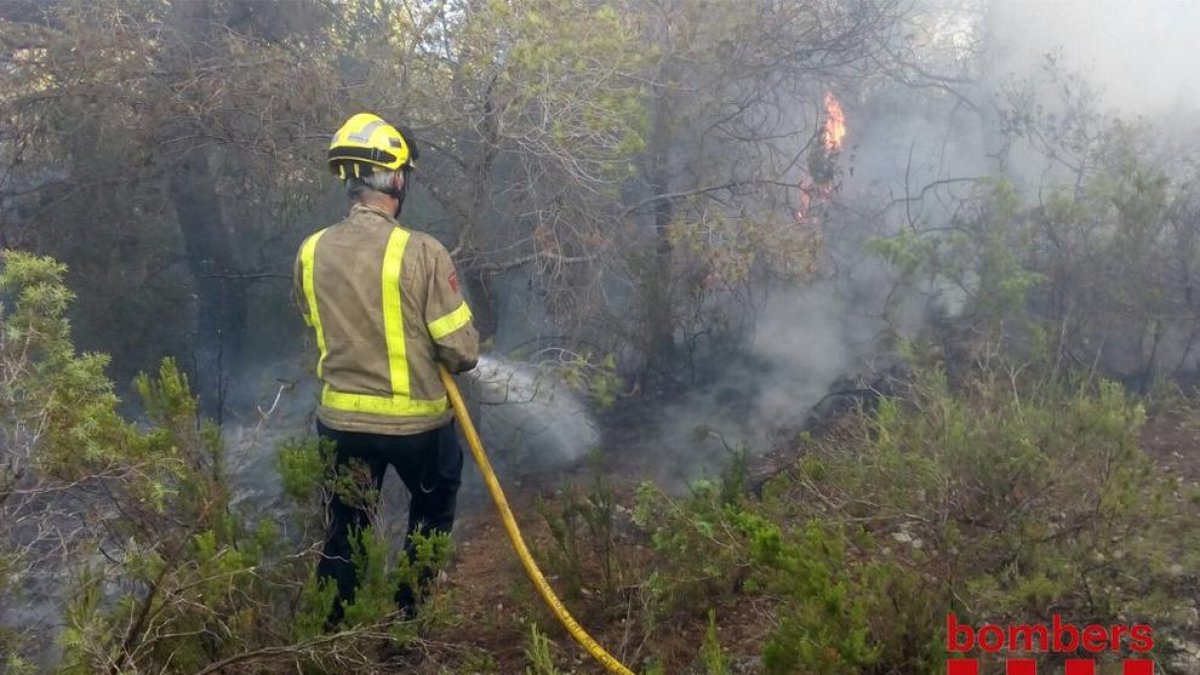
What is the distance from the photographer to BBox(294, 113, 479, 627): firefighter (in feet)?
10.1

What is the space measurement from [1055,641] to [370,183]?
2679 mm

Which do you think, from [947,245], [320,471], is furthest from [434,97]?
[947,245]

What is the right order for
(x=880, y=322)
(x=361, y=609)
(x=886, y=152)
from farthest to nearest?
(x=886, y=152)
(x=880, y=322)
(x=361, y=609)

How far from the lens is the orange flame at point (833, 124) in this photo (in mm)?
6676

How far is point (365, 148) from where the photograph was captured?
3.10m

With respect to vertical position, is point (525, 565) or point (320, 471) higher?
point (320, 471)

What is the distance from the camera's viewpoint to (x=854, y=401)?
573 cm

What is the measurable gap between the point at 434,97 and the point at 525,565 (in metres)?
2.58

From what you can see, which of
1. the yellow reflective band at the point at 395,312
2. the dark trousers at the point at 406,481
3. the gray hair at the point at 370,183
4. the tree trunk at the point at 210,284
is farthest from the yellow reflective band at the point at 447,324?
the tree trunk at the point at 210,284

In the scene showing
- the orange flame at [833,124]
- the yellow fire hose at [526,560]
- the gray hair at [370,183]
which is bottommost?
the yellow fire hose at [526,560]

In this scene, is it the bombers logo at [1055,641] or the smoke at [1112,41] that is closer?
the bombers logo at [1055,641]

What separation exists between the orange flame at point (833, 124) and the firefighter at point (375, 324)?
4212 mm

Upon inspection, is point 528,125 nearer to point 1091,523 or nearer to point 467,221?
point 467,221

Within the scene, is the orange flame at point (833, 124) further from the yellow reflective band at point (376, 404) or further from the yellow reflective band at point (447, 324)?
the yellow reflective band at point (376, 404)
